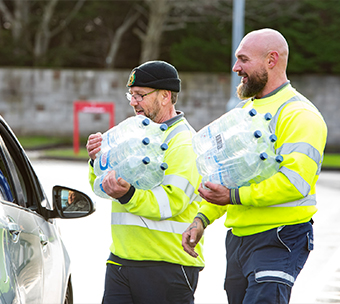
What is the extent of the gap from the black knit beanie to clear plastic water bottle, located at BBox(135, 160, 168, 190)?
50 cm

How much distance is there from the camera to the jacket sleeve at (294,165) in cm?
286

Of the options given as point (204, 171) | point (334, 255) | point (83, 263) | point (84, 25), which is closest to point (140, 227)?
point (204, 171)

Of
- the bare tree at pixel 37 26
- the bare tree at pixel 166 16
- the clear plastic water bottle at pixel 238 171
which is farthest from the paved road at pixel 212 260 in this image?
the bare tree at pixel 37 26

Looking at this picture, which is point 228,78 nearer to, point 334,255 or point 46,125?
point 46,125

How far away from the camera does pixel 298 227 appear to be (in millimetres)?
3062

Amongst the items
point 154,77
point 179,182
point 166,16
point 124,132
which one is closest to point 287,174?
point 179,182

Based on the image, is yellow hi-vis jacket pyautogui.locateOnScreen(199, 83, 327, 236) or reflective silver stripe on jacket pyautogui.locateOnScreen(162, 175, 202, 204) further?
reflective silver stripe on jacket pyautogui.locateOnScreen(162, 175, 202, 204)

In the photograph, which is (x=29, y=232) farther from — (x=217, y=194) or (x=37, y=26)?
(x=37, y=26)

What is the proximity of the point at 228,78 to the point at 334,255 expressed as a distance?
15940mm

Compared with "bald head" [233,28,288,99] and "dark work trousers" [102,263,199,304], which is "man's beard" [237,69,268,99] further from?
"dark work trousers" [102,263,199,304]

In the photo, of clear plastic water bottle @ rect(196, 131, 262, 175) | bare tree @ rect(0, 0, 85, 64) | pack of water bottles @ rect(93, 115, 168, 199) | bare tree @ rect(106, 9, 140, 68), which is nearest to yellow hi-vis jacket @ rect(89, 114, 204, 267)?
pack of water bottles @ rect(93, 115, 168, 199)

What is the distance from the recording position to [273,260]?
302cm

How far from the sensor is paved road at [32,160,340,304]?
5.88 meters

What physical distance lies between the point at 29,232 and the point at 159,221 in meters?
0.68
